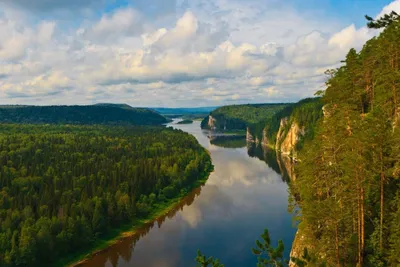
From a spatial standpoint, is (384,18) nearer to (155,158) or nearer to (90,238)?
(90,238)

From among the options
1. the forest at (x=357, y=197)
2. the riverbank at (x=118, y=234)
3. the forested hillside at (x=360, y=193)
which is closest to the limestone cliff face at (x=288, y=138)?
the riverbank at (x=118, y=234)

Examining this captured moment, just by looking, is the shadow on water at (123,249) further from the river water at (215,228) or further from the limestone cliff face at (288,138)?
the limestone cliff face at (288,138)

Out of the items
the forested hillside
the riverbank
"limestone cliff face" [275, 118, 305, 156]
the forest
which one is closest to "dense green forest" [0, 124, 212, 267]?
the riverbank

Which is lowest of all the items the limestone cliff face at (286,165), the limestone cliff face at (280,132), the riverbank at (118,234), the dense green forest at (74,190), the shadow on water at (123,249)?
the shadow on water at (123,249)

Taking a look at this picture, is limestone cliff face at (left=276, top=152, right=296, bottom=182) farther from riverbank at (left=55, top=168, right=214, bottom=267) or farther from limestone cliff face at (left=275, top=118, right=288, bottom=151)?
riverbank at (left=55, top=168, right=214, bottom=267)

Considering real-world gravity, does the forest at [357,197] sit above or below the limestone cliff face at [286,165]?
above

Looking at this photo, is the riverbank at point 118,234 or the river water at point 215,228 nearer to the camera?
the riverbank at point 118,234
